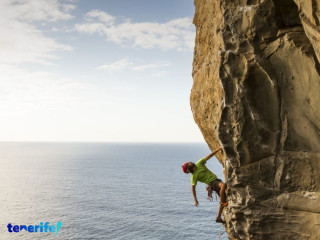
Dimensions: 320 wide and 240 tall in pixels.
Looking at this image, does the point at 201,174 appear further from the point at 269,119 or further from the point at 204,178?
the point at 269,119

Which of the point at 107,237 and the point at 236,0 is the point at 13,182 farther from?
the point at 236,0

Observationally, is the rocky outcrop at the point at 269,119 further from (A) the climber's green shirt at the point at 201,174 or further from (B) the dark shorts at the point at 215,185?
(A) the climber's green shirt at the point at 201,174

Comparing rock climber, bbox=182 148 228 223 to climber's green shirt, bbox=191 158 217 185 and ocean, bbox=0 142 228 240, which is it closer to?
climber's green shirt, bbox=191 158 217 185

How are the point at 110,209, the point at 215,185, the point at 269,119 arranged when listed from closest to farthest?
the point at 269,119 < the point at 215,185 < the point at 110,209

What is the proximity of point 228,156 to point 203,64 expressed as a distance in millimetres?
4960

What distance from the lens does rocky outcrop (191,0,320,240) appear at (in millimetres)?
8688

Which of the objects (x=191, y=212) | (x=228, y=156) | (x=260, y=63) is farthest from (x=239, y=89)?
(x=191, y=212)

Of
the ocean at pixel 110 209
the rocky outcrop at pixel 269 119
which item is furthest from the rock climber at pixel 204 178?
the ocean at pixel 110 209

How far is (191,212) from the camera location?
62250mm

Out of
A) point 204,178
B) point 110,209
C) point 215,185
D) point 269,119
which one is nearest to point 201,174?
point 204,178

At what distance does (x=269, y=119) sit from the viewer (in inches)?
379

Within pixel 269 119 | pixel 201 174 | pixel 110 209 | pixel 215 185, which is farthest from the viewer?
pixel 110 209

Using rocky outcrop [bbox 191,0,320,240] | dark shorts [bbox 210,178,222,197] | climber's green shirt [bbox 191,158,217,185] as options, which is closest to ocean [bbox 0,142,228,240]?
dark shorts [bbox 210,178,222,197]

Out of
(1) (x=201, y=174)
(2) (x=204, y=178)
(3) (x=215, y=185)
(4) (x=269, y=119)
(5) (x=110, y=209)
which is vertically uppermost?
(4) (x=269, y=119)
